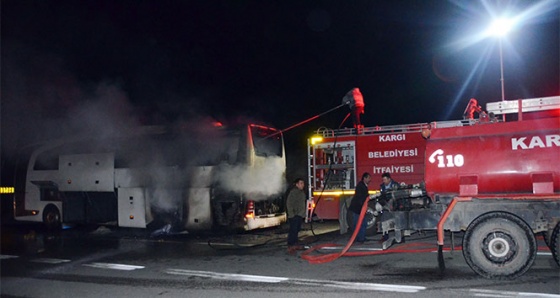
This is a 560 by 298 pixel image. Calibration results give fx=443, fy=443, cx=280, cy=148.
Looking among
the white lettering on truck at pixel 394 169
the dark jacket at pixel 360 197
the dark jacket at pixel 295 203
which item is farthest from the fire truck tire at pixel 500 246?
the white lettering on truck at pixel 394 169

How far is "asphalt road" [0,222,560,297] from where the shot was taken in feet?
21.0

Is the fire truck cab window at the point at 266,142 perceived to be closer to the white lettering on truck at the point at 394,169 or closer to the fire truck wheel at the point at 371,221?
the white lettering on truck at the point at 394,169

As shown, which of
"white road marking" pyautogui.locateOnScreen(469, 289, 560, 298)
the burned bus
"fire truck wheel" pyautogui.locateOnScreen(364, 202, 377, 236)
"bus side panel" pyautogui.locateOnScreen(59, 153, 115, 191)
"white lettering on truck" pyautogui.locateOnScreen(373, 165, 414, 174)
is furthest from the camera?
"bus side panel" pyautogui.locateOnScreen(59, 153, 115, 191)

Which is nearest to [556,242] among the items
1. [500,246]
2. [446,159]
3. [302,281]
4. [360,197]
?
[500,246]

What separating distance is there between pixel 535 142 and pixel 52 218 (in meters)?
15.0

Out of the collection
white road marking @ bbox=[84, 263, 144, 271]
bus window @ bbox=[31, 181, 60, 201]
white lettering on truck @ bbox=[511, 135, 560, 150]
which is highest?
white lettering on truck @ bbox=[511, 135, 560, 150]

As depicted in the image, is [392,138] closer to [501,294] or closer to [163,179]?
[501,294]

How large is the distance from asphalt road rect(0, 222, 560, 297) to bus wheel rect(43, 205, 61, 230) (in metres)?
3.52

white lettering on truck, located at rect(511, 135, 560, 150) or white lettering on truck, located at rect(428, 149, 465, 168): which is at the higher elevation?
white lettering on truck, located at rect(511, 135, 560, 150)

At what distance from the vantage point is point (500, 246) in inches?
271

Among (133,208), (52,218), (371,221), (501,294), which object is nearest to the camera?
(501,294)

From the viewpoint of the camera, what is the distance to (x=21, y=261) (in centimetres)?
972

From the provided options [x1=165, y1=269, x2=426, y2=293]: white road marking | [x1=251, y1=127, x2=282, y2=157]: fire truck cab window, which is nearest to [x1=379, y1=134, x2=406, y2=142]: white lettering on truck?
[x1=251, y1=127, x2=282, y2=157]: fire truck cab window

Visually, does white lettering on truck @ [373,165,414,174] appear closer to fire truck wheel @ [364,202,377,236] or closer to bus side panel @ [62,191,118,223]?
fire truck wheel @ [364,202,377,236]
